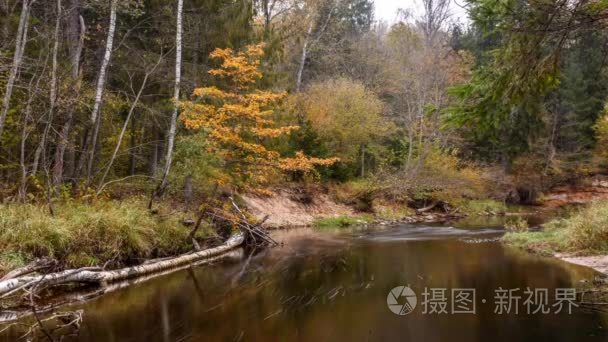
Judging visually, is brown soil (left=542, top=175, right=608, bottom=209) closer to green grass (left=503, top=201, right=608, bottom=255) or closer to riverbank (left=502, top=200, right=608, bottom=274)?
green grass (left=503, top=201, right=608, bottom=255)

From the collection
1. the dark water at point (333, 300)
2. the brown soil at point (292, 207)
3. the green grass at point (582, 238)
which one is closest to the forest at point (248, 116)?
the brown soil at point (292, 207)

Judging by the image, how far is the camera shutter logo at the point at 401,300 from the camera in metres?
8.00

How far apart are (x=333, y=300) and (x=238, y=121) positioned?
27.6 feet

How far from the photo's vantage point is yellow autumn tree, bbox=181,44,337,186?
48.6 ft

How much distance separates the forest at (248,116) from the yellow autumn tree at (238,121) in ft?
0.24

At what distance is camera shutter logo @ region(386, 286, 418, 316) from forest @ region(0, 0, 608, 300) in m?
3.08

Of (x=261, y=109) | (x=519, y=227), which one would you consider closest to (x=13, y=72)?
(x=261, y=109)

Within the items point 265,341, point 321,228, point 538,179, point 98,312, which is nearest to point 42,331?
point 98,312

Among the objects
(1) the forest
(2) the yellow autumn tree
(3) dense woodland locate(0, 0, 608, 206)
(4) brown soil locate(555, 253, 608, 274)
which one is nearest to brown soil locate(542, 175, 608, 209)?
(1) the forest

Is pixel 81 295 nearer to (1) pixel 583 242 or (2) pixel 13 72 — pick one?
(2) pixel 13 72

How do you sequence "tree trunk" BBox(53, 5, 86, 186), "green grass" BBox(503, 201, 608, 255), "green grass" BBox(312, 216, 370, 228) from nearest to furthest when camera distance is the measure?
"tree trunk" BBox(53, 5, 86, 186) → "green grass" BBox(503, 201, 608, 255) → "green grass" BBox(312, 216, 370, 228)

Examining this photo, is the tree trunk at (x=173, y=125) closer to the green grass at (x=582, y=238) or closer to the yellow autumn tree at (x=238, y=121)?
the yellow autumn tree at (x=238, y=121)

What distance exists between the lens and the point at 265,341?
6.47 meters

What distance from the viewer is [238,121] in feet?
51.4
